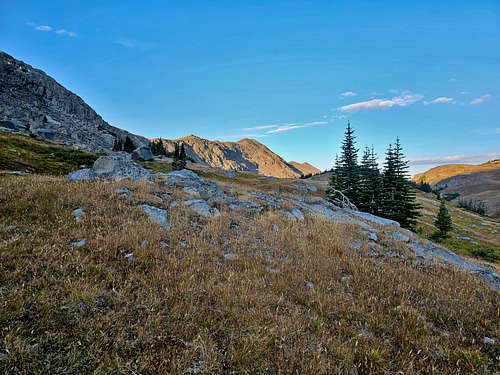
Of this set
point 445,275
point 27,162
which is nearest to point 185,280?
point 445,275

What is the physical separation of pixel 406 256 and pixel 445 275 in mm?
1568

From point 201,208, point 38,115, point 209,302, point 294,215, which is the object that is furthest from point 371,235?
point 38,115

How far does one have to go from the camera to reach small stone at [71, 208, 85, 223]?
604 cm

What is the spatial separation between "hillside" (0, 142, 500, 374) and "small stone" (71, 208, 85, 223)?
0.11 ft

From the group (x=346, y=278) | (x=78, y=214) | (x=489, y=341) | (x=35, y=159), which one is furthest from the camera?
(x=35, y=159)

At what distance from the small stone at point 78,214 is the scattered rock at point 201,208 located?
12.4 ft

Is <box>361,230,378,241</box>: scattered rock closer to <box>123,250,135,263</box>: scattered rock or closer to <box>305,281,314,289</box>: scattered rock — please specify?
<box>305,281,314,289</box>: scattered rock

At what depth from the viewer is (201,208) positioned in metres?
9.25

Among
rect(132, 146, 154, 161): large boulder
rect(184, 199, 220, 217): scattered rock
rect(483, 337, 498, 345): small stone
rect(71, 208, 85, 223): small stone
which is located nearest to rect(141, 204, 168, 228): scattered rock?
rect(184, 199, 220, 217): scattered rock

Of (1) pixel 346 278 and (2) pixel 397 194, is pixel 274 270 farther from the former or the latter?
(2) pixel 397 194

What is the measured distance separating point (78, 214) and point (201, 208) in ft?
14.0

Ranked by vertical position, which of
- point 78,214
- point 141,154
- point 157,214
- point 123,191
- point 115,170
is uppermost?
point 141,154

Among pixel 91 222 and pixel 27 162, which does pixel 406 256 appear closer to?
pixel 91 222

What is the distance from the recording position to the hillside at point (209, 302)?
8.74 ft
